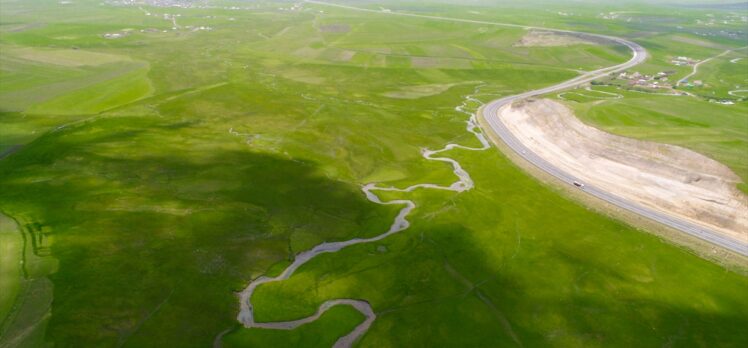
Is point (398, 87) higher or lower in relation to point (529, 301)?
higher

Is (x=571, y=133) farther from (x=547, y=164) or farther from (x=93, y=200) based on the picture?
(x=93, y=200)

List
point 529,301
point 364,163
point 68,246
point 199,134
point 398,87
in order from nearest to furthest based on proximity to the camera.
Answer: point 529,301
point 68,246
point 364,163
point 199,134
point 398,87

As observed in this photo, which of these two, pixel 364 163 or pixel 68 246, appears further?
pixel 364 163

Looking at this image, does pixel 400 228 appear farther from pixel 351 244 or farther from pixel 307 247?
pixel 307 247

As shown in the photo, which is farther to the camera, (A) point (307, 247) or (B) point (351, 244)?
(B) point (351, 244)

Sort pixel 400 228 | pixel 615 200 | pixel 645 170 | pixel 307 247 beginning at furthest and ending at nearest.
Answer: pixel 645 170 → pixel 615 200 → pixel 400 228 → pixel 307 247

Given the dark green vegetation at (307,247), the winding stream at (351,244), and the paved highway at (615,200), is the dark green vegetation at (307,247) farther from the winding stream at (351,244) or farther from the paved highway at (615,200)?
the paved highway at (615,200)

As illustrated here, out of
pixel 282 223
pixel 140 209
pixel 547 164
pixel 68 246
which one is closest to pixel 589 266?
pixel 547 164

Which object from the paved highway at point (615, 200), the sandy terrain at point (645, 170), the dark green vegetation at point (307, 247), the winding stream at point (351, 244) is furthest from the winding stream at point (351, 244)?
the sandy terrain at point (645, 170)

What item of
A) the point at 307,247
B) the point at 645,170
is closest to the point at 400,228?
the point at 307,247
